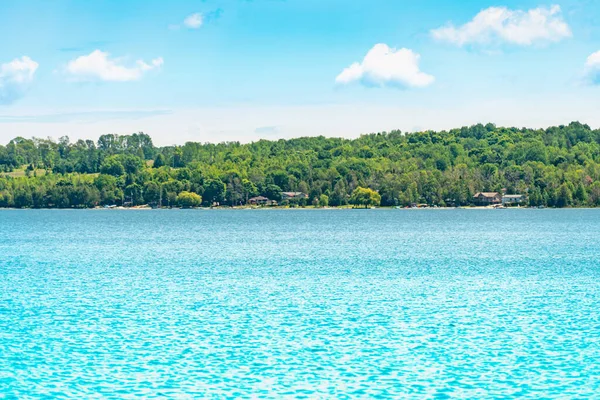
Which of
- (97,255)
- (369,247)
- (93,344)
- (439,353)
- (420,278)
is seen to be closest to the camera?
(439,353)

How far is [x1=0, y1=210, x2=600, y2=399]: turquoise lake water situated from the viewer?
90.8ft

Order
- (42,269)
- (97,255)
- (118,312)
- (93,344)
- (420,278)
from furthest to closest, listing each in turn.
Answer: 1. (97,255)
2. (42,269)
3. (420,278)
4. (118,312)
5. (93,344)

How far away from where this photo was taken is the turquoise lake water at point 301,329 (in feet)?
90.8

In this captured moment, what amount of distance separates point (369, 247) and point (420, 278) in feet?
119

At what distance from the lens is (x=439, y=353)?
104 ft

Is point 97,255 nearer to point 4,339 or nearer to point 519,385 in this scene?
point 4,339

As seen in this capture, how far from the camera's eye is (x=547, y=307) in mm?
43125

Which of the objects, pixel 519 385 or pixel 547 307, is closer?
pixel 519 385

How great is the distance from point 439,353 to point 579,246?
68115 millimetres

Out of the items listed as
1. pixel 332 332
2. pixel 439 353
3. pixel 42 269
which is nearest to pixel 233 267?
pixel 42 269

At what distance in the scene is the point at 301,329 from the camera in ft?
120

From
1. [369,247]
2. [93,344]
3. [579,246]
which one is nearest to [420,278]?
[93,344]

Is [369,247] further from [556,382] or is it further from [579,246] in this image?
[556,382]

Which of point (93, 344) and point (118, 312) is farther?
point (118, 312)
